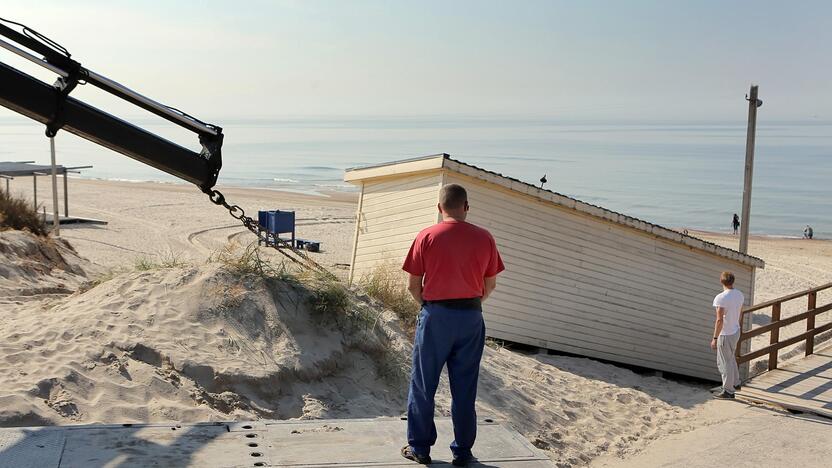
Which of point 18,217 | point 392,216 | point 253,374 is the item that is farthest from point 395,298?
point 18,217

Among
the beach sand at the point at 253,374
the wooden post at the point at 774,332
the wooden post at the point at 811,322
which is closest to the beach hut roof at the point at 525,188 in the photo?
the wooden post at the point at 811,322

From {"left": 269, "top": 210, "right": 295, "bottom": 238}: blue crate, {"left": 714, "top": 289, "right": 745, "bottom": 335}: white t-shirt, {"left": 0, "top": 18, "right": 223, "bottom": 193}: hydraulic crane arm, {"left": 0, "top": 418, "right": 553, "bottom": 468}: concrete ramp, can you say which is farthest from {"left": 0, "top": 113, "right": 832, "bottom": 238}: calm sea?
{"left": 0, "top": 418, "right": 553, "bottom": 468}: concrete ramp

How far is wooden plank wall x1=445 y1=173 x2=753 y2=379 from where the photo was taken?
527 inches

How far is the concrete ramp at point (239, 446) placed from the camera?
16.7ft

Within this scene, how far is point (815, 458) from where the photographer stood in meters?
9.38

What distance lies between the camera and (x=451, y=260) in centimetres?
544

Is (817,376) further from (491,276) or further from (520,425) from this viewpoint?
(491,276)

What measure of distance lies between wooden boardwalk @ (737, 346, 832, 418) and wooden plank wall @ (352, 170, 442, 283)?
5.00m

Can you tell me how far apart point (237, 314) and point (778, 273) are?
2331cm

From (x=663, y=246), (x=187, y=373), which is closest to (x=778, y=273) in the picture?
(x=663, y=246)

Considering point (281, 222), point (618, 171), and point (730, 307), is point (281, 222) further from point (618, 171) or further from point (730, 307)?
point (618, 171)

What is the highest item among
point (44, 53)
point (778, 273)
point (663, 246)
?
point (44, 53)

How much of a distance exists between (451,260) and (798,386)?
28.1 ft

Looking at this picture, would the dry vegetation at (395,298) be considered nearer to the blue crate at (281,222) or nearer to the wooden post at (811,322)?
the wooden post at (811,322)
